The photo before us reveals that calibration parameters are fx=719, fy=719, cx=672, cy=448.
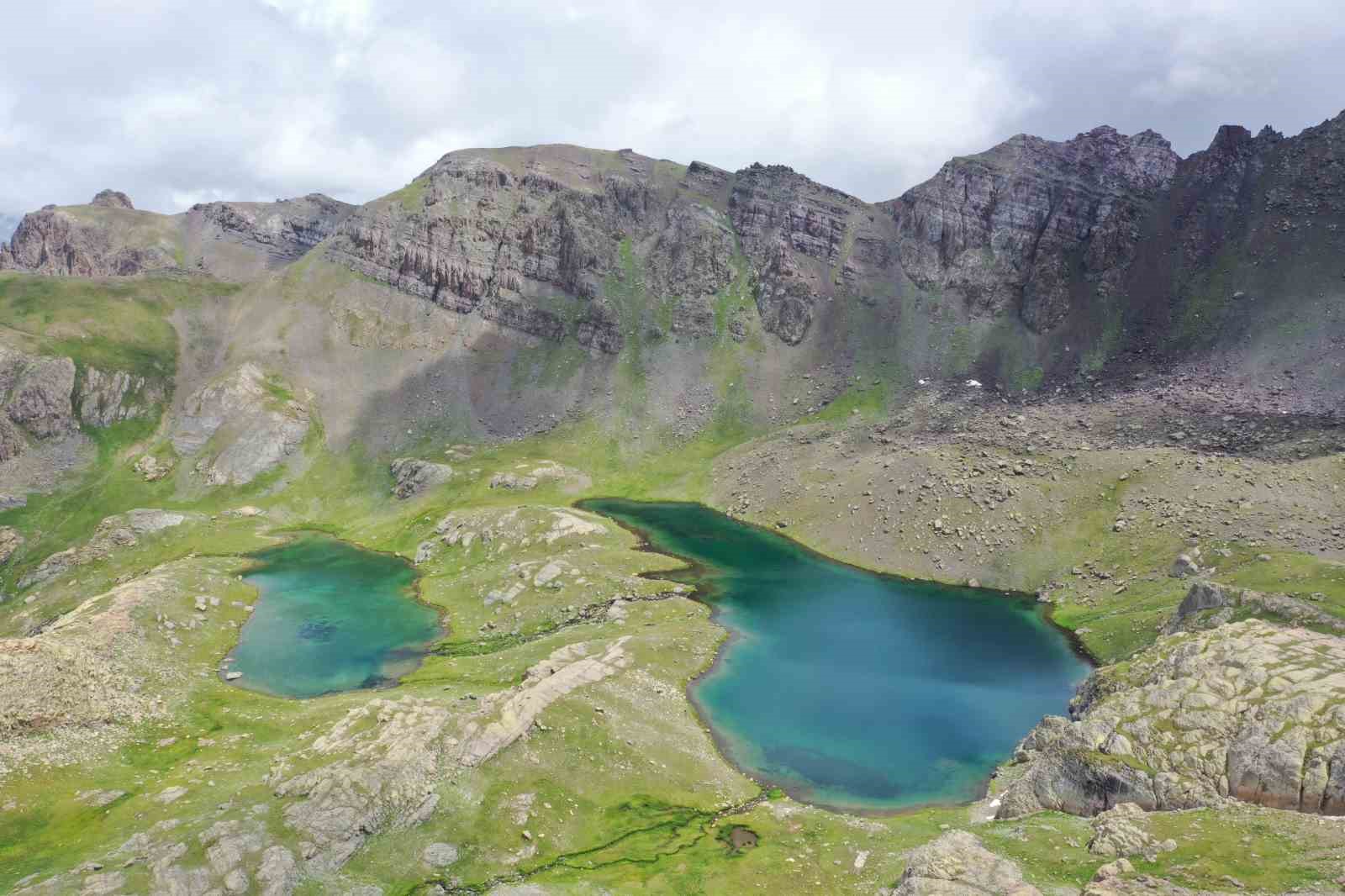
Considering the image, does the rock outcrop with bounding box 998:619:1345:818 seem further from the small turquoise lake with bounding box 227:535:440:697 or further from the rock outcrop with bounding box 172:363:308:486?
the rock outcrop with bounding box 172:363:308:486

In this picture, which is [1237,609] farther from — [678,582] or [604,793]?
[678,582]

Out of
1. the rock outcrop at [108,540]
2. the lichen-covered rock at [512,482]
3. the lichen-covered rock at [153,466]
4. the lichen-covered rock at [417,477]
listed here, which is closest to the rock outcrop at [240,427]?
the lichen-covered rock at [153,466]

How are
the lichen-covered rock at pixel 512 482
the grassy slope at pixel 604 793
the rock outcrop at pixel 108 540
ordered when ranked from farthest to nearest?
the lichen-covered rock at pixel 512 482 → the rock outcrop at pixel 108 540 → the grassy slope at pixel 604 793

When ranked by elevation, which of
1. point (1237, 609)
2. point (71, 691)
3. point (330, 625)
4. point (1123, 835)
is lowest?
point (330, 625)

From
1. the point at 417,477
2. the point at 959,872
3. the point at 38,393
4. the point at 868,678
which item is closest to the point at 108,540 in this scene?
the point at 417,477

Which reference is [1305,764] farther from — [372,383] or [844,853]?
[372,383]

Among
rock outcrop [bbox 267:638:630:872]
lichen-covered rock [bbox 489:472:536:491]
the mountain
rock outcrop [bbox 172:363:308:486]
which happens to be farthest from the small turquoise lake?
rock outcrop [bbox 172:363:308:486]

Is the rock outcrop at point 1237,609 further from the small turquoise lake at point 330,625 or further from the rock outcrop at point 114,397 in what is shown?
the rock outcrop at point 114,397
